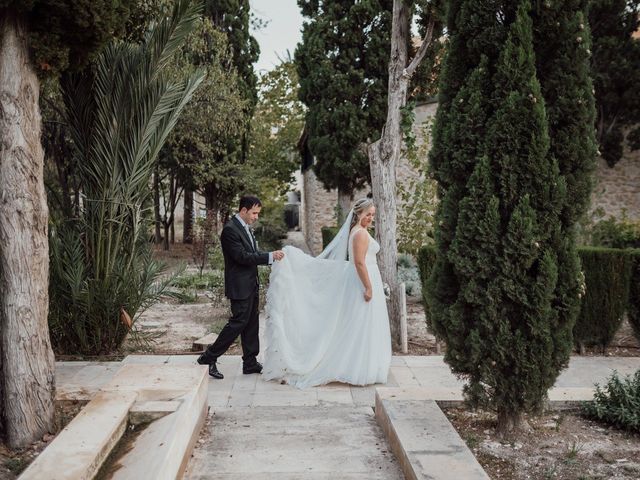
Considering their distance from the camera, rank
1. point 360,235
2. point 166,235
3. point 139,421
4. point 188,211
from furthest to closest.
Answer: point 188,211
point 166,235
point 360,235
point 139,421

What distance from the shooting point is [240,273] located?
256 inches

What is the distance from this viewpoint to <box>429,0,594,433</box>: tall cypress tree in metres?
4.22

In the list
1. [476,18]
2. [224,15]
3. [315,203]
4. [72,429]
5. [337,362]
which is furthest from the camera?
[315,203]

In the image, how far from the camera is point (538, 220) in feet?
14.0

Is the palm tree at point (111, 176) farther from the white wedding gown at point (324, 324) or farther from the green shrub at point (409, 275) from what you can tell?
the green shrub at point (409, 275)

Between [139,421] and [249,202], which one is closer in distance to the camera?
[139,421]

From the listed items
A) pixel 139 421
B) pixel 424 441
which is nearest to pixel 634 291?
pixel 424 441

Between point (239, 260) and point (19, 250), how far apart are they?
2.48m

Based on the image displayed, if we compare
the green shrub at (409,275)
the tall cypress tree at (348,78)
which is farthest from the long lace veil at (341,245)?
the tall cypress tree at (348,78)

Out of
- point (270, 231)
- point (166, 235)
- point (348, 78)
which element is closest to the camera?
point (348, 78)

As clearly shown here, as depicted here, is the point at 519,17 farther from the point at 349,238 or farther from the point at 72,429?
the point at 72,429

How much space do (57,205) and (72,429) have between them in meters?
4.55

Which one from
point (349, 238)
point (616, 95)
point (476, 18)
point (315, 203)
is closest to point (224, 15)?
point (315, 203)

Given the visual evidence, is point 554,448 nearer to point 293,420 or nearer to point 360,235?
point 293,420
